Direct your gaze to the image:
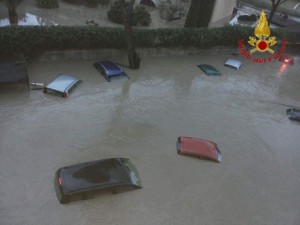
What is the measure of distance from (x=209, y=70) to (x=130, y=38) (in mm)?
6812

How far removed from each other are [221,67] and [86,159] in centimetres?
1580

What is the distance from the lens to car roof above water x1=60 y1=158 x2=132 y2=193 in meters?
13.3

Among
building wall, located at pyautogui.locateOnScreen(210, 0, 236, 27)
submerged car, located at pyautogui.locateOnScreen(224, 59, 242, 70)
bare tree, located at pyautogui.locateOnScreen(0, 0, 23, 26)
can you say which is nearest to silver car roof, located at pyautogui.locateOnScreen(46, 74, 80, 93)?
bare tree, located at pyautogui.locateOnScreen(0, 0, 23, 26)

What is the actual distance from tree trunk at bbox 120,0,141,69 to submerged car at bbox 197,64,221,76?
5317mm

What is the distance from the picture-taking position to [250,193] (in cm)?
1573

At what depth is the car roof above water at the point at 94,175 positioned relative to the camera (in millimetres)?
13312

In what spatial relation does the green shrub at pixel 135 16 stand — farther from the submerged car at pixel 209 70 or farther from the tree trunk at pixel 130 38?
the submerged car at pixel 209 70

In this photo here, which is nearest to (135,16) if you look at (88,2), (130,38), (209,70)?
(88,2)

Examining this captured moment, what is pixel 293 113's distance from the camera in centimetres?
2220

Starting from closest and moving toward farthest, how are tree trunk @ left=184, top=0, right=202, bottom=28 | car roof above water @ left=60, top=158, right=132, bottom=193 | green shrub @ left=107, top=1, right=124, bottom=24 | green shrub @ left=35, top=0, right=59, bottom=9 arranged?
car roof above water @ left=60, top=158, right=132, bottom=193 → green shrub @ left=35, top=0, right=59, bottom=9 → green shrub @ left=107, top=1, right=124, bottom=24 → tree trunk @ left=184, top=0, right=202, bottom=28

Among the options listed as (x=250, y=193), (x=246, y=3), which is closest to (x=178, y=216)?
(x=250, y=193)

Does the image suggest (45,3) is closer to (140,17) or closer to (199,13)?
(140,17)

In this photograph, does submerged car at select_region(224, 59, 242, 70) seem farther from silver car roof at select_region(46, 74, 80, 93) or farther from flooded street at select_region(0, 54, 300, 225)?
silver car roof at select_region(46, 74, 80, 93)

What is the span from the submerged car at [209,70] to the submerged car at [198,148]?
30.2ft
